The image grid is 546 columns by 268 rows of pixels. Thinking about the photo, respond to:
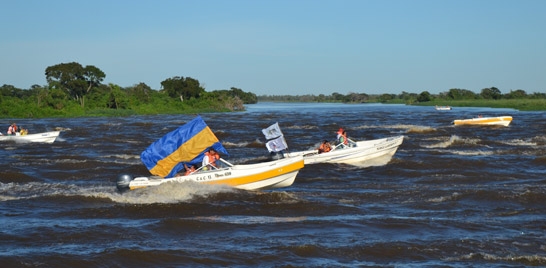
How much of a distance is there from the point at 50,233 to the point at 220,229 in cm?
408

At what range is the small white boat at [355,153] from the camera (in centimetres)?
2895

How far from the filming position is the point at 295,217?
18.2 meters

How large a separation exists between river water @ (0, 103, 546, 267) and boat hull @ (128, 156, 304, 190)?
277 millimetres

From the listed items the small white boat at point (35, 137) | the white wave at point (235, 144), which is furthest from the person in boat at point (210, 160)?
the small white boat at point (35, 137)

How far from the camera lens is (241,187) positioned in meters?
21.5

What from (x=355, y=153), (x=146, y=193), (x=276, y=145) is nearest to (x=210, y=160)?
(x=146, y=193)

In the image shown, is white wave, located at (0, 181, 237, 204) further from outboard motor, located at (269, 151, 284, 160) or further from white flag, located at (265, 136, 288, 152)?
white flag, located at (265, 136, 288, 152)

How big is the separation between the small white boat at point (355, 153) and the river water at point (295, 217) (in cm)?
57

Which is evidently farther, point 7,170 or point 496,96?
point 496,96

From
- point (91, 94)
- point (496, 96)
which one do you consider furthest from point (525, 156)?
point (496, 96)

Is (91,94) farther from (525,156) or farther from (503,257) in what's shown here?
(503,257)

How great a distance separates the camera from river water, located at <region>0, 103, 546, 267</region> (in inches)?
556

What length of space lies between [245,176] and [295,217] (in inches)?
137

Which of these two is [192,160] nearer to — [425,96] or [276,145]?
[276,145]
